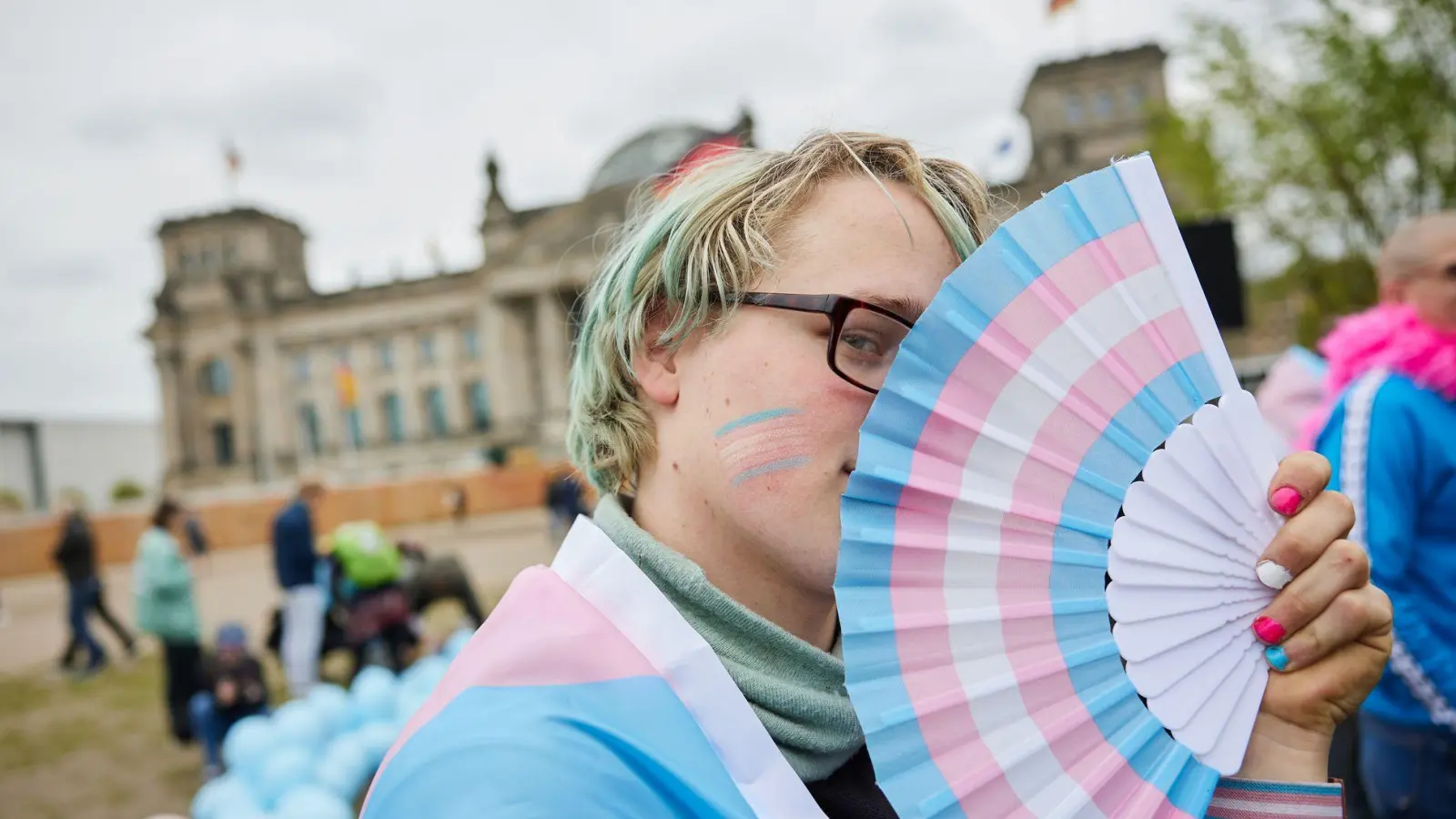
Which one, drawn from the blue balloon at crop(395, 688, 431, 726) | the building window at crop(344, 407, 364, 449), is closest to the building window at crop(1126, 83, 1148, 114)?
the building window at crop(344, 407, 364, 449)

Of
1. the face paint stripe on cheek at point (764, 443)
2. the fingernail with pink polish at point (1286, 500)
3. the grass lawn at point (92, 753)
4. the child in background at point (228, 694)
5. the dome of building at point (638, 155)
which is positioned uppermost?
the dome of building at point (638, 155)

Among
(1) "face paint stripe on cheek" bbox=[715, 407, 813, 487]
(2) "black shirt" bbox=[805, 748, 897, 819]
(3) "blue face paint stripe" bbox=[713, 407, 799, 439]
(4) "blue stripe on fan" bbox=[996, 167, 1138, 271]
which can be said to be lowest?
(2) "black shirt" bbox=[805, 748, 897, 819]

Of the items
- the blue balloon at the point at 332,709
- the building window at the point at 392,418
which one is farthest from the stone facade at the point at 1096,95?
the blue balloon at the point at 332,709

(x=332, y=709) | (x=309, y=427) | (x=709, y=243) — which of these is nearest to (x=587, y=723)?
(x=709, y=243)

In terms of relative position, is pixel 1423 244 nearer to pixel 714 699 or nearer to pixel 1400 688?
pixel 1400 688

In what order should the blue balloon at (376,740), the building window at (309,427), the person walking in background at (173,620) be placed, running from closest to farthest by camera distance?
1. the blue balloon at (376,740)
2. the person walking in background at (173,620)
3. the building window at (309,427)

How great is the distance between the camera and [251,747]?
4.36 metres

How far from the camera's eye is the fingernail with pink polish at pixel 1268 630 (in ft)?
2.90

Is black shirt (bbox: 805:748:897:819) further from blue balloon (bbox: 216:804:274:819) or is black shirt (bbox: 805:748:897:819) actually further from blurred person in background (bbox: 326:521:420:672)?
blurred person in background (bbox: 326:521:420:672)

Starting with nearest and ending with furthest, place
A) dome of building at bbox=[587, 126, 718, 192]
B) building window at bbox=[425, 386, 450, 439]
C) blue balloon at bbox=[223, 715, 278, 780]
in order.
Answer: blue balloon at bbox=[223, 715, 278, 780] < dome of building at bbox=[587, 126, 718, 192] < building window at bbox=[425, 386, 450, 439]

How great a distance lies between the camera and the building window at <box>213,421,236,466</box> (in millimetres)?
61969

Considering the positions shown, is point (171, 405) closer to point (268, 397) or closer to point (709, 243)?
point (268, 397)

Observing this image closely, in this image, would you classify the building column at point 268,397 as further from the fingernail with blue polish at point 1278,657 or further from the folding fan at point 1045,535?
the fingernail with blue polish at point 1278,657

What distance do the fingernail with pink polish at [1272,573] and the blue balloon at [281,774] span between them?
13.3 ft
